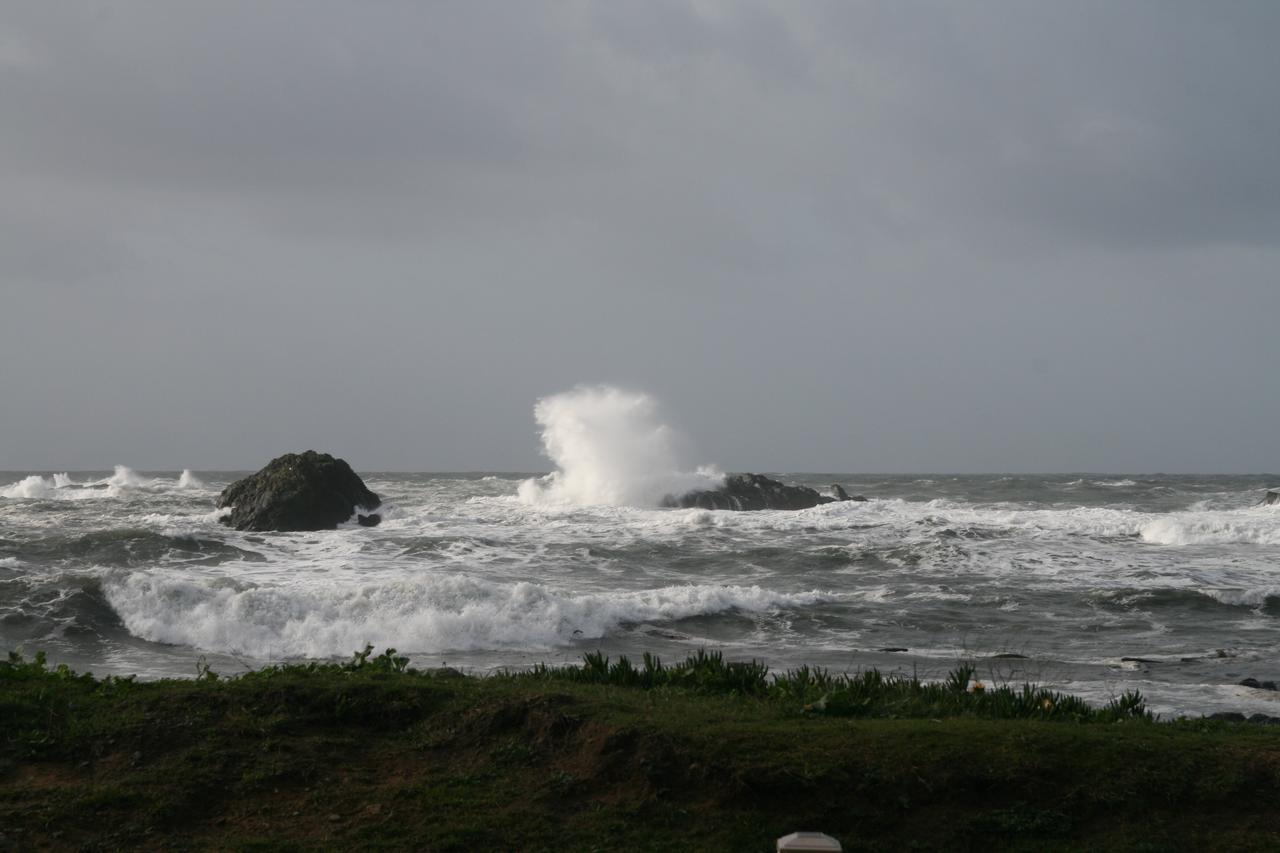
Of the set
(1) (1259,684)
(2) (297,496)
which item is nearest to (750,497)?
(2) (297,496)

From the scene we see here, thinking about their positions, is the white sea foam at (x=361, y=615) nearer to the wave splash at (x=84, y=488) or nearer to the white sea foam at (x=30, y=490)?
the wave splash at (x=84, y=488)

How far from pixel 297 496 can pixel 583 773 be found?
25.6 meters

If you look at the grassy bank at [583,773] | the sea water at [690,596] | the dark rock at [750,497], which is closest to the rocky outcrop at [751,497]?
the dark rock at [750,497]

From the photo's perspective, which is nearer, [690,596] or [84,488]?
[690,596]

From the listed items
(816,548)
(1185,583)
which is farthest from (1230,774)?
(816,548)

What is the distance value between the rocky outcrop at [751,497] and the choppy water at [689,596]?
24.1ft

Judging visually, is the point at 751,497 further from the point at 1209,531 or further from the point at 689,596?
the point at 689,596

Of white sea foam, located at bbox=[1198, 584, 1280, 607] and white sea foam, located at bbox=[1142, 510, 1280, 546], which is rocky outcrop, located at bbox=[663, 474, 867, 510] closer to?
white sea foam, located at bbox=[1142, 510, 1280, 546]

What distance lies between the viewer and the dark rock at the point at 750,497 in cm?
3966

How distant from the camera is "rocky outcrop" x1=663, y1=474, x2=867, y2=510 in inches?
1561

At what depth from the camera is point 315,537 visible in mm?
27188

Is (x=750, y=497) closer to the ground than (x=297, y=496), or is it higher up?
closer to the ground

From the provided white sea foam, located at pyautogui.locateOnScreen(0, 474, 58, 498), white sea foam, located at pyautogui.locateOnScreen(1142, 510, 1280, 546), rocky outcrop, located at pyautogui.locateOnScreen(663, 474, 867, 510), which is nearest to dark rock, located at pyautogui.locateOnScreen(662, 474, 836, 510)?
rocky outcrop, located at pyautogui.locateOnScreen(663, 474, 867, 510)

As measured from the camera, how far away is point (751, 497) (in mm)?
Result: 40344
